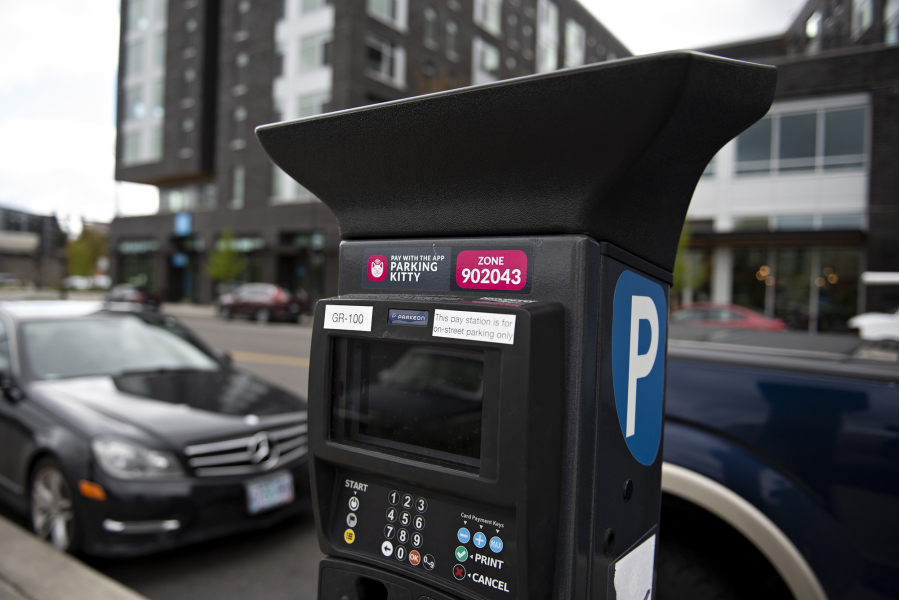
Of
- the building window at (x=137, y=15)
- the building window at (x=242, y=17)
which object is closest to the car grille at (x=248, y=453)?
the building window at (x=242, y=17)

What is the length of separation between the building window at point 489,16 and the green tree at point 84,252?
130 ft

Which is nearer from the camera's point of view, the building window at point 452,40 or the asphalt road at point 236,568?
the asphalt road at point 236,568

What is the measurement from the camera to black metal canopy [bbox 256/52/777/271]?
95cm

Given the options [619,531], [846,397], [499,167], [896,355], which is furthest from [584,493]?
[896,355]

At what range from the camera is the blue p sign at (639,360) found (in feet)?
3.81

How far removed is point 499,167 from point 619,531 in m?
0.75

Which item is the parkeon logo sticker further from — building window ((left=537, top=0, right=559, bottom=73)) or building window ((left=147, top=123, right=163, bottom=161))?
building window ((left=147, top=123, right=163, bottom=161))

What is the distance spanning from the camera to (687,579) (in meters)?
2.00

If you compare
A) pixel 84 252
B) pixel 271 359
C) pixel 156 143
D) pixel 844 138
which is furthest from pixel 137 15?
pixel 844 138

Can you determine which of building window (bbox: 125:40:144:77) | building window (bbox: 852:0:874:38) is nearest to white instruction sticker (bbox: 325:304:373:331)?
building window (bbox: 852:0:874:38)

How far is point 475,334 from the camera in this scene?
3.46ft

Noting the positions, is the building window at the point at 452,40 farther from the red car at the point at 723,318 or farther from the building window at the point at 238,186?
the red car at the point at 723,318

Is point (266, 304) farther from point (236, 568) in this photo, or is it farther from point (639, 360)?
point (639, 360)

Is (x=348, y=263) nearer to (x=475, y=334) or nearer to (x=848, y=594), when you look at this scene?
(x=475, y=334)
